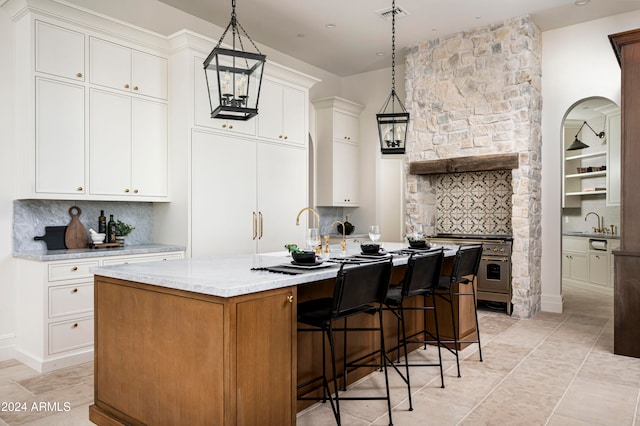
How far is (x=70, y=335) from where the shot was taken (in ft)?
12.2

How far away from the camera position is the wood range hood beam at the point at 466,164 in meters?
5.48

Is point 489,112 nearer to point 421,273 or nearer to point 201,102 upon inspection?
point 421,273

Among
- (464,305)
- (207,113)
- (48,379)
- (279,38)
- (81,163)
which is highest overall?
(279,38)

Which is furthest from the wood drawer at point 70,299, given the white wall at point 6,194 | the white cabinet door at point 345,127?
the white cabinet door at point 345,127

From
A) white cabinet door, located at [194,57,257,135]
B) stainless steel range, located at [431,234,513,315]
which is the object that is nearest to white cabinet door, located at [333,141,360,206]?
stainless steel range, located at [431,234,513,315]

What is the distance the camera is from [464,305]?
4199 millimetres

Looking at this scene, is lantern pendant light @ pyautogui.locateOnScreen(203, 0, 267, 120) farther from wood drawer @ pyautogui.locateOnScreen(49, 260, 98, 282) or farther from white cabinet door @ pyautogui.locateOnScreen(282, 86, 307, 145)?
white cabinet door @ pyautogui.locateOnScreen(282, 86, 307, 145)

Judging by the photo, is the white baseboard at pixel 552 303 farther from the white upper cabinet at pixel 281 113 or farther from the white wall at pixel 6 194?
the white wall at pixel 6 194

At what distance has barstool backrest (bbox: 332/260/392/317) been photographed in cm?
244

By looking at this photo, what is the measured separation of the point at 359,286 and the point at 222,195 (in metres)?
2.62

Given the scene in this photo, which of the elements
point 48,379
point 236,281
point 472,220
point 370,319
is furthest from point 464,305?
point 48,379

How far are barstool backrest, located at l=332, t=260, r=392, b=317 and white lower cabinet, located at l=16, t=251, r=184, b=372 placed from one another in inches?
85.5

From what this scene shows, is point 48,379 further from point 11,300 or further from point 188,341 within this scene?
point 188,341

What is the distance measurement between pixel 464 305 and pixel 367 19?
138 inches
